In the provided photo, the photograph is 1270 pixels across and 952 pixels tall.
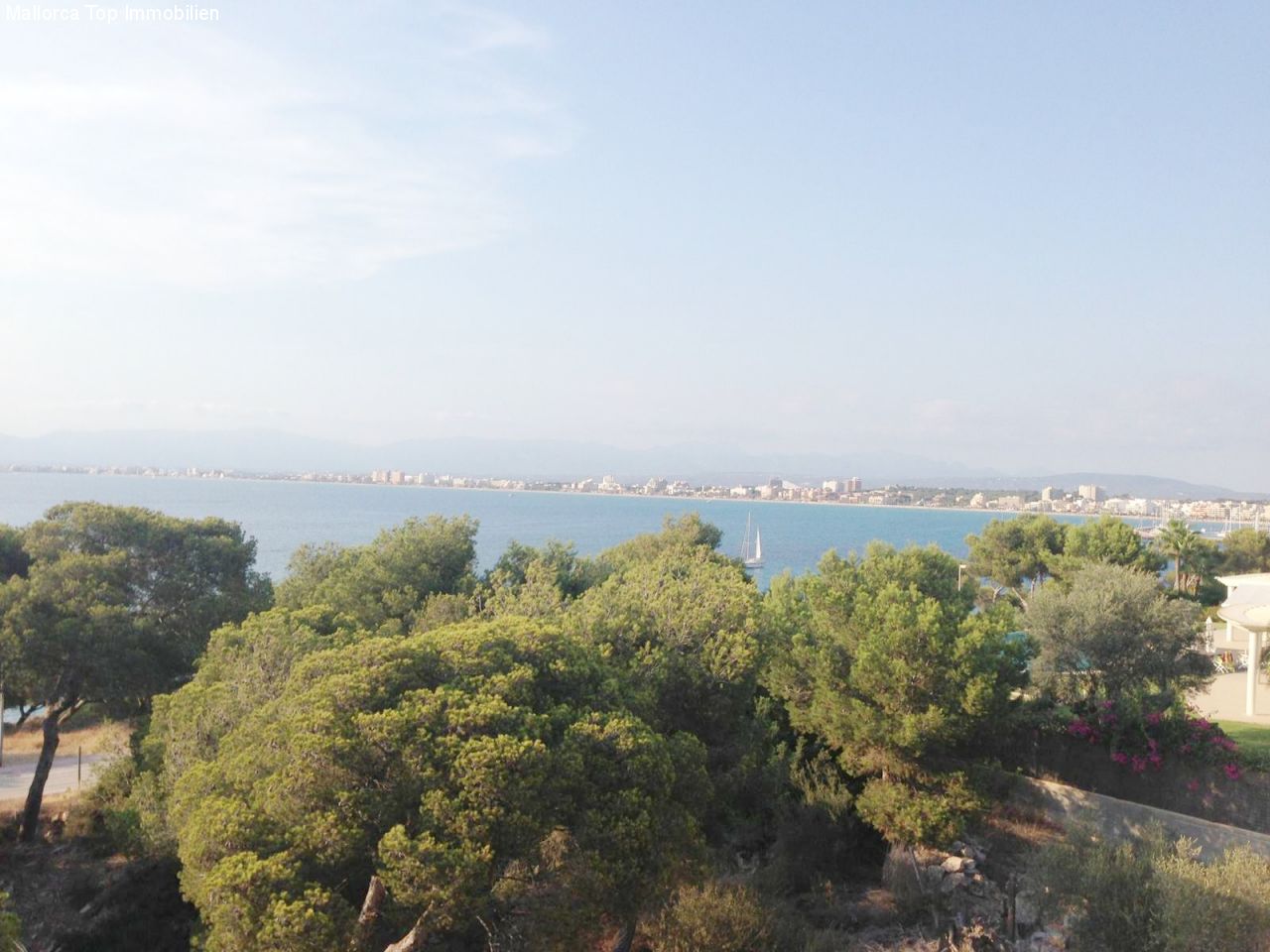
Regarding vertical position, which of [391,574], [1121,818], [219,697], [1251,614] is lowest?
[1121,818]

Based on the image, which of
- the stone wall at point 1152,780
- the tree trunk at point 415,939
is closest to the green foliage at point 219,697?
the tree trunk at point 415,939

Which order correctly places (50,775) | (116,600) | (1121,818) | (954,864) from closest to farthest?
(954,864)
(1121,818)
(116,600)
(50,775)

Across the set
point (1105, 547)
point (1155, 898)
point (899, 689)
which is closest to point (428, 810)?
point (1155, 898)

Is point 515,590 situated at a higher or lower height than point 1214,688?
higher

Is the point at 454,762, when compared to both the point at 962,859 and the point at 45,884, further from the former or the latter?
the point at 45,884

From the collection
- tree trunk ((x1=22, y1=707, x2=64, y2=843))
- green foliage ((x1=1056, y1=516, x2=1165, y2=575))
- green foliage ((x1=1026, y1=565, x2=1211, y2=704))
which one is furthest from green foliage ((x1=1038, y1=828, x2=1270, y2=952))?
green foliage ((x1=1056, y1=516, x2=1165, y2=575))

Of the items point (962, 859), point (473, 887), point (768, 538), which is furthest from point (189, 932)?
point (768, 538)

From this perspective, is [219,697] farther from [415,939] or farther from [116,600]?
[116,600]
